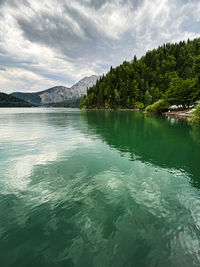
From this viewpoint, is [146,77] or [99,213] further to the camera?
[146,77]

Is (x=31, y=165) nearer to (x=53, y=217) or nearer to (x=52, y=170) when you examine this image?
(x=52, y=170)

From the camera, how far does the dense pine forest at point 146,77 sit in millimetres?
145500

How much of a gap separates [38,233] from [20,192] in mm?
3352

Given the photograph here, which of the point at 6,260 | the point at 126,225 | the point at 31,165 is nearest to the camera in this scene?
the point at 6,260

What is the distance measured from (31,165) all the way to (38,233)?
7.08 meters

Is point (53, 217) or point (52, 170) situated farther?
point (52, 170)

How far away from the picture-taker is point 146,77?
161 metres

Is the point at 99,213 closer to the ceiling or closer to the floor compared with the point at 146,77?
closer to the floor

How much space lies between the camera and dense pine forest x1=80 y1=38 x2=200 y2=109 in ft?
477

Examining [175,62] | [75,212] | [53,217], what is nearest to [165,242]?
[75,212]

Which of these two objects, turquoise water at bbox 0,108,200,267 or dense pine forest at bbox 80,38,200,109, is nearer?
turquoise water at bbox 0,108,200,267

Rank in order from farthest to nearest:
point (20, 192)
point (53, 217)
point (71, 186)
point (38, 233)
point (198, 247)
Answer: point (71, 186) → point (20, 192) → point (53, 217) → point (38, 233) → point (198, 247)

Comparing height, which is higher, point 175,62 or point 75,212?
point 175,62

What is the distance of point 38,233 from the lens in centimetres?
476
